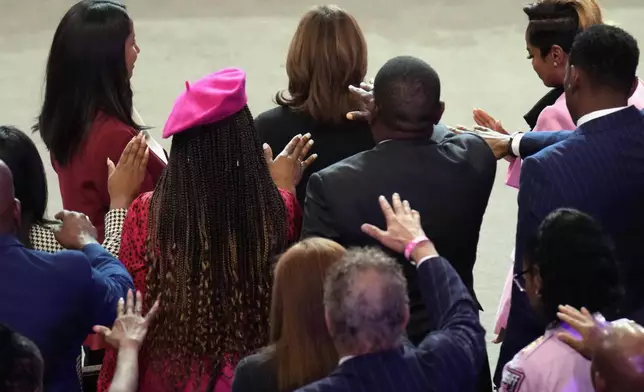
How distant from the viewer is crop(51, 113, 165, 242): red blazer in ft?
9.16

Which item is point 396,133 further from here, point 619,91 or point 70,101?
point 70,101

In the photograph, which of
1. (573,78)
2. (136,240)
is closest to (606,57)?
(573,78)

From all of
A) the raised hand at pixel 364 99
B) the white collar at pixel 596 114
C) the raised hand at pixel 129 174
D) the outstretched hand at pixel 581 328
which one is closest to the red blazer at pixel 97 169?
the raised hand at pixel 129 174

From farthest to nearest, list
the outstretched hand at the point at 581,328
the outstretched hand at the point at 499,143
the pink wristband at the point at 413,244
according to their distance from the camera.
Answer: the outstretched hand at the point at 499,143
the pink wristband at the point at 413,244
the outstretched hand at the point at 581,328

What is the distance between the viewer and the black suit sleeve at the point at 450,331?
184 cm

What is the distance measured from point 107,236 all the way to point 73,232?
217 mm

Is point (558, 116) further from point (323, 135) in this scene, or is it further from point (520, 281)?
point (520, 281)

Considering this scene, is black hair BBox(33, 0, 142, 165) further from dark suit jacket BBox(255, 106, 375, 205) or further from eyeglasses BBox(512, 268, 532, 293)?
eyeglasses BBox(512, 268, 532, 293)

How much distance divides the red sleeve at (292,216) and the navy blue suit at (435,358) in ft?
1.49

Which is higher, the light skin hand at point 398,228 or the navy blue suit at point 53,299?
the light skin hand at point 398,228

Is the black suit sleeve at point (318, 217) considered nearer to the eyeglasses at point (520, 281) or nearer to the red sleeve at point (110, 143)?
the eyeglasses at point (520, 281)

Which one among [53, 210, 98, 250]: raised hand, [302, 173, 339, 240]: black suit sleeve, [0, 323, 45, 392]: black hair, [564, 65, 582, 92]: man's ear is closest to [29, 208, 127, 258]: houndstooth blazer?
[53, 210, 98, 250]: raised hand

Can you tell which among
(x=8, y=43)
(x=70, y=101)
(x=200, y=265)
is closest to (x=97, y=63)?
(x=70, y=101)

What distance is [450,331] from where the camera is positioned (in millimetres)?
1902
